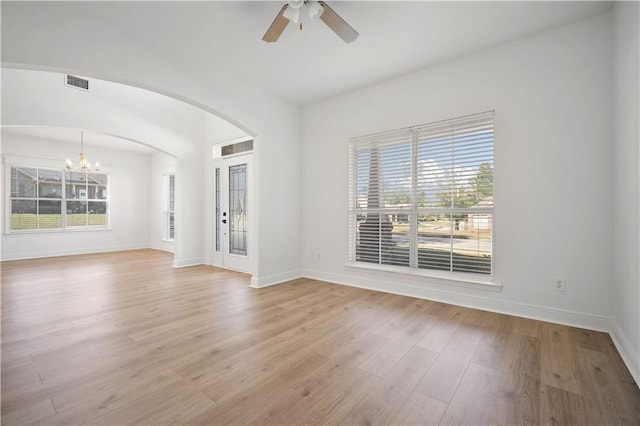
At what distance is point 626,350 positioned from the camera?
2.12m

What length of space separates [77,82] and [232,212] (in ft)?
10.6

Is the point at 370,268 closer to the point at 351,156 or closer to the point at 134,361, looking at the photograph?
the point at 351,156

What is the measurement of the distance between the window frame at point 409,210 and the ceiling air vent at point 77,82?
4.43m

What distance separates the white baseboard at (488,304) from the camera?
269cm

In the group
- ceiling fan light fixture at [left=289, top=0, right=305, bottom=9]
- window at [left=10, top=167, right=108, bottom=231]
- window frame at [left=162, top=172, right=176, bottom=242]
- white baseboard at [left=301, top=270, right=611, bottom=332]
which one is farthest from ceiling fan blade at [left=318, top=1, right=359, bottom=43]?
window at [left=10, top=167, right=108, bottom=231]

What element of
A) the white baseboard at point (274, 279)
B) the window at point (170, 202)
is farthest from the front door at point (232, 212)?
the window at point (170, 202)

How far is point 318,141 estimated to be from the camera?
4.78 meters

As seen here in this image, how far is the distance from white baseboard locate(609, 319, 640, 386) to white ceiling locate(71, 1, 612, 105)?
9.65 ft

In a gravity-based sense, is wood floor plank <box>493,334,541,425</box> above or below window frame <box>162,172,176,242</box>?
below

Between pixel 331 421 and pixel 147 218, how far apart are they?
9.44 m

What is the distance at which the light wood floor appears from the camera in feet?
5.12

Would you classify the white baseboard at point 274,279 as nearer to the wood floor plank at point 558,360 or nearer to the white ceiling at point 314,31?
the white ceiling at point 314,31

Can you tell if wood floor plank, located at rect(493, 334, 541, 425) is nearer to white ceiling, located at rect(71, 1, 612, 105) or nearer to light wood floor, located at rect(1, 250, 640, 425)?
light wood floor, located at rect(1, 250, 640, 425)

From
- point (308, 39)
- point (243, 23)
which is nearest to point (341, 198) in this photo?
point (308, 39)
